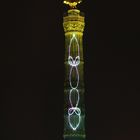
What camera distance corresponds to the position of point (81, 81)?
44469mm

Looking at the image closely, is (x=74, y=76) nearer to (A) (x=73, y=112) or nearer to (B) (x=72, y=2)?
(A) (x=73, y=112)

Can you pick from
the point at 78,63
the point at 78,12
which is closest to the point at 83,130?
the point at 78,63

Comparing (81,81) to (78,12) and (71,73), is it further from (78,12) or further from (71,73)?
(78,12)

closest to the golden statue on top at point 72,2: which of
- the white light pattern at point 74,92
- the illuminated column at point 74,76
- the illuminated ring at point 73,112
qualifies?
the illuminated column at point 74,76

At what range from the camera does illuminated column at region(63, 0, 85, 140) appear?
144 ft

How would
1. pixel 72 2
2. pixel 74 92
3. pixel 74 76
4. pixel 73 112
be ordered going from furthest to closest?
pixel 72 2, pixel 74 76, pixel 74 92, pixel 73 112

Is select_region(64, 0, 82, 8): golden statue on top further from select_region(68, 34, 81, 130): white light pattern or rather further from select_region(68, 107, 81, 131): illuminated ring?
select_region(68, 107, 81, 131): illuminated ring

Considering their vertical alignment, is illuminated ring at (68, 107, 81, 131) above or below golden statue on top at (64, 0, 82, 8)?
below

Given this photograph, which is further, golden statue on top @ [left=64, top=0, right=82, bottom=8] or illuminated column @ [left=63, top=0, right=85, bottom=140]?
golden statue on top @ [left=64, top=0, right=82, bottom=8]

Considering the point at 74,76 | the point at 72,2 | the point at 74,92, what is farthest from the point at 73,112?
the point at 72,2

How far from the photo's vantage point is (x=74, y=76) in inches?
1751

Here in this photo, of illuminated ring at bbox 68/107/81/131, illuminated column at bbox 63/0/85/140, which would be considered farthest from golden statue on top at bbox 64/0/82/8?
illuminated ring at bbox 68/107/81/131

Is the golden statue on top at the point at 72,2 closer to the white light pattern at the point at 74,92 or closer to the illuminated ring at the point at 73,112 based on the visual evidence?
the white light pattern at the point at 74,92

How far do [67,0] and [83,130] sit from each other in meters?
6.81
